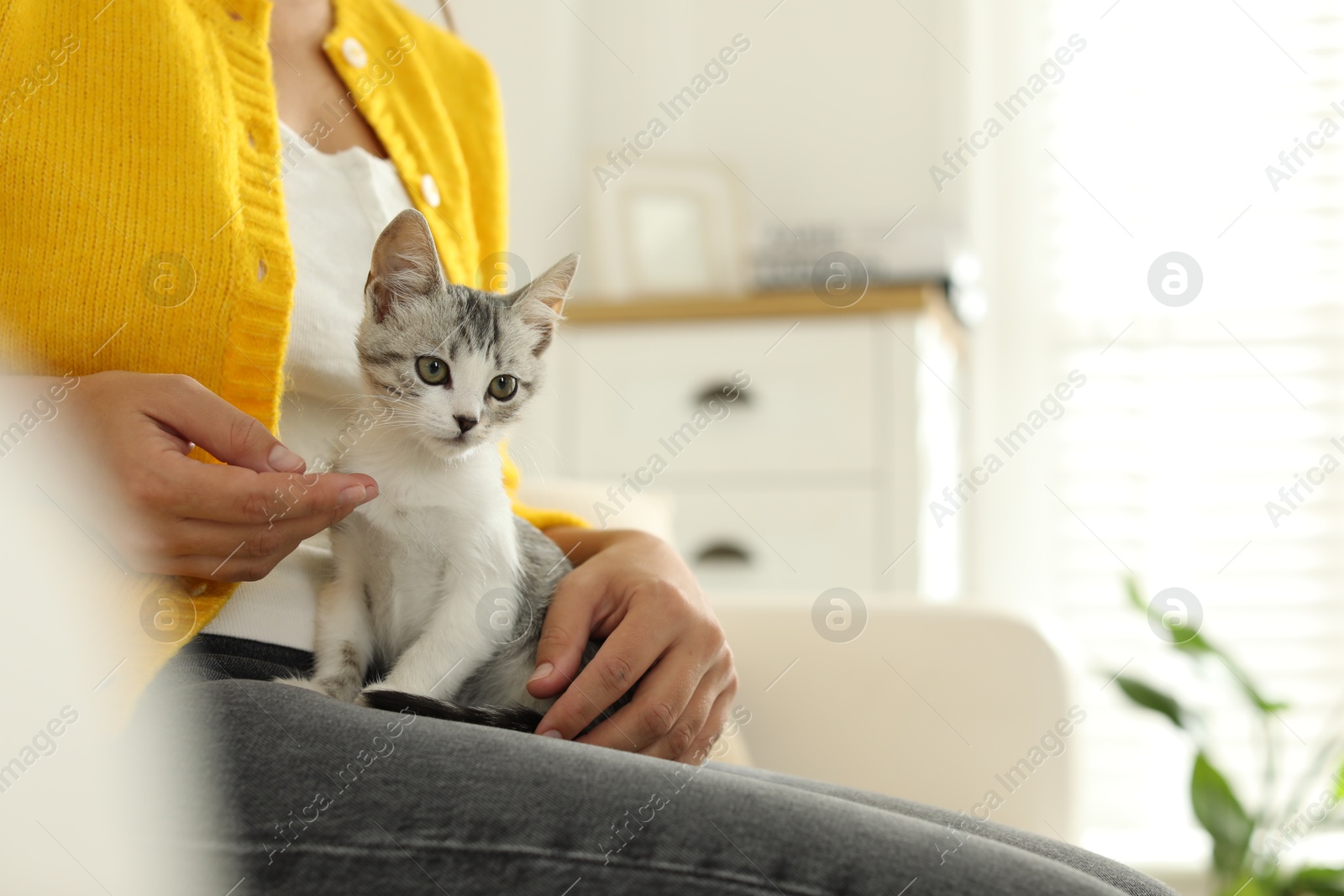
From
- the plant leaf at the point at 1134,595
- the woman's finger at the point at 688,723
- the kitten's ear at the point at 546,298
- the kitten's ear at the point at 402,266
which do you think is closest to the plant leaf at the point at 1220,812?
the plant leaf at the point at 1134,595

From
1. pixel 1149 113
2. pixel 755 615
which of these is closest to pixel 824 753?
pixel 755 615

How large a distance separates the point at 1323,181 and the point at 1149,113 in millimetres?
396

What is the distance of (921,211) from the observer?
2.52 meters

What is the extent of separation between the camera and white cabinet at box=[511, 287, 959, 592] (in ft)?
6.49

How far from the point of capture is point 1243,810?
1.83m

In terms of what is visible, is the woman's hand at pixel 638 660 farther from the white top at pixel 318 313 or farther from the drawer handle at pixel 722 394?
the drawer handle at pixel 722 394

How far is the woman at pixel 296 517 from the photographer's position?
512mm

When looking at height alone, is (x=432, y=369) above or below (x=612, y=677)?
above

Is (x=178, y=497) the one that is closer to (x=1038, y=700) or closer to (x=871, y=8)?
(x=1038, y=700)

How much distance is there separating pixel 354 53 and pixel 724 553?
52.3 inches

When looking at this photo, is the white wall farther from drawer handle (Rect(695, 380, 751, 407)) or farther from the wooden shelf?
drawer handle (Rect(695, 380, 751, 407))

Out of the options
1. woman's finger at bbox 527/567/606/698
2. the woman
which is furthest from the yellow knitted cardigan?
woman's finger at bbox 527/567/606/698

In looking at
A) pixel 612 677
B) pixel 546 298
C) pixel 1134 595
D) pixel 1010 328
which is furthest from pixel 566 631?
pixel 1010 328

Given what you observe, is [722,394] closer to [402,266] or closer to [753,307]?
[753,307]
